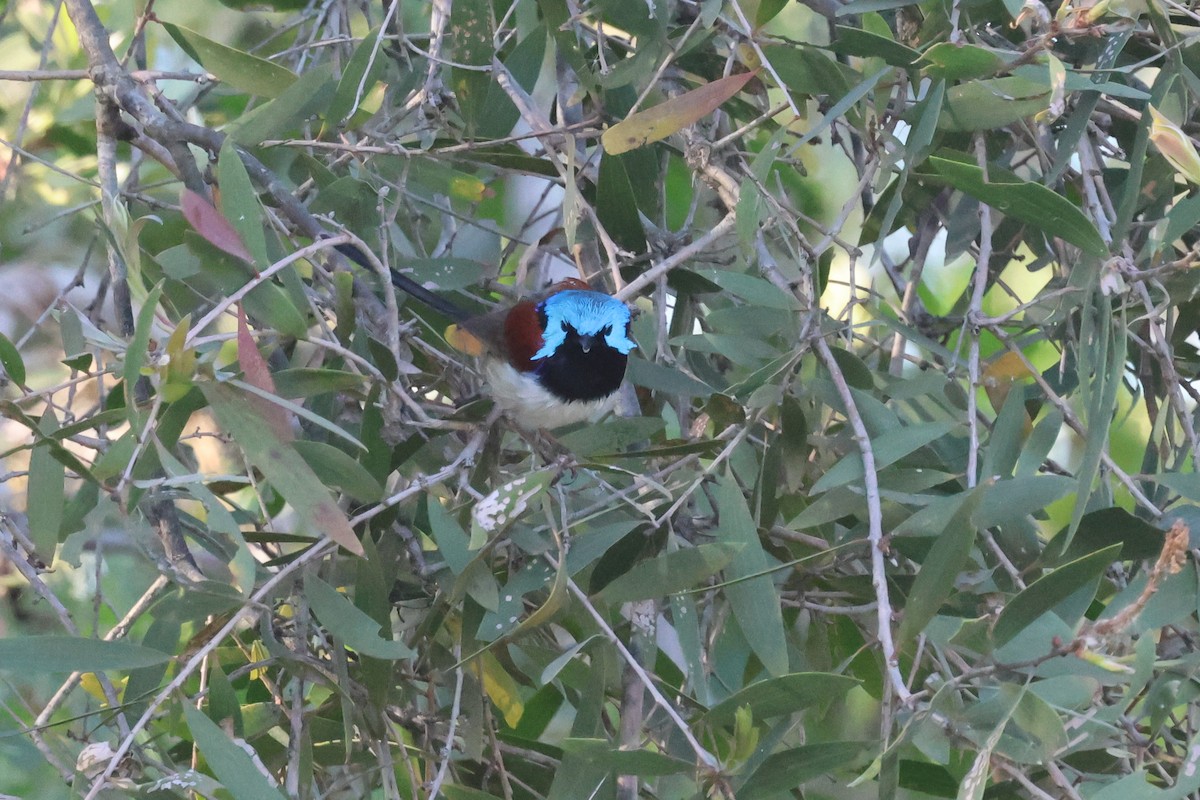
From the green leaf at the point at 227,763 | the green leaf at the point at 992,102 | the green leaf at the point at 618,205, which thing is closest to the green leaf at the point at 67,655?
the green leaf at the point at 227,763

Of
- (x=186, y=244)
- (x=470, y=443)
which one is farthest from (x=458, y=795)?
(x=186, y=244)

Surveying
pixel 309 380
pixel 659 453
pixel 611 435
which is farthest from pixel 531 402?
pixel 309 380

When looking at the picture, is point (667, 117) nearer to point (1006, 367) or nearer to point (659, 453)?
point (659, 453)

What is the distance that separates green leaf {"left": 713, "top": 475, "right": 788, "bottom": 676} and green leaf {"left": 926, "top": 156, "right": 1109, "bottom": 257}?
535 millimetres

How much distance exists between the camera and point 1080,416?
1.91 m

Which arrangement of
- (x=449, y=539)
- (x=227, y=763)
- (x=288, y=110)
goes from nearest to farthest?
1. (x=227, y=763)
2. (x=449, y=539)
3. (x=288, y=110)

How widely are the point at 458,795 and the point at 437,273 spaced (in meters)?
0.96

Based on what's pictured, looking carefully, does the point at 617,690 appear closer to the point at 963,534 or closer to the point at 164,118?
the point at 963,534

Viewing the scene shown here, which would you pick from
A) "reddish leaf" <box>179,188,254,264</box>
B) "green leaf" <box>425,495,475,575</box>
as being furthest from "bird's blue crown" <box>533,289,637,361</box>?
"reddish leaf" <box>179,188,254,264</box>

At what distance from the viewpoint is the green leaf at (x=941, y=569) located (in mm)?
1364

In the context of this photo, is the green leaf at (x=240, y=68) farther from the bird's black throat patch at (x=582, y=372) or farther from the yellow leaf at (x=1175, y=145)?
the yellow leaf at (x=1175, y=145)

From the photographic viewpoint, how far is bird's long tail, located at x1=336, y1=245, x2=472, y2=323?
7.07 ft

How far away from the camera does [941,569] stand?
1372mm

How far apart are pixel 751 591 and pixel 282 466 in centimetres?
63
